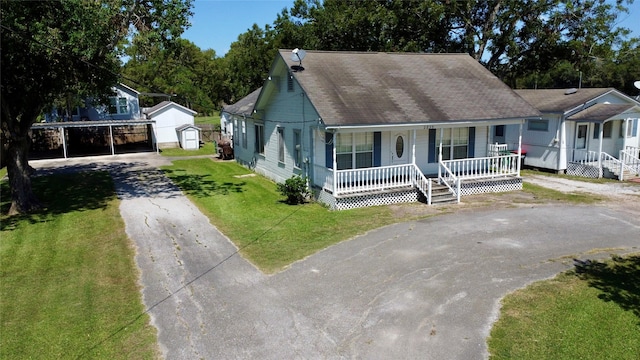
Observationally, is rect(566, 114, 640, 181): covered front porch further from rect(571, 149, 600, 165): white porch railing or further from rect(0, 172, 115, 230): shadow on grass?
rect(0, 172, 115, 230): shadow on grass

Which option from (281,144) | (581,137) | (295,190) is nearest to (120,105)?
(281,144)

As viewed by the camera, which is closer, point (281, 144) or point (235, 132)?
point (281, 144)

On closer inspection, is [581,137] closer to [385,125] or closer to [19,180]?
[385,125]

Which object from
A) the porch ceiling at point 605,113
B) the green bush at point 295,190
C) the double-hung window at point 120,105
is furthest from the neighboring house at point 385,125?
the double-hung window at point 120,105

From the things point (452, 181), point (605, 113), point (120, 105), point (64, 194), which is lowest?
point (64, 194)

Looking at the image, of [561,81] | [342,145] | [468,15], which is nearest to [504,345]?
[342,145]

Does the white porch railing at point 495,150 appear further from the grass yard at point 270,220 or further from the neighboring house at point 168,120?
the neighboring house at point 168,120
